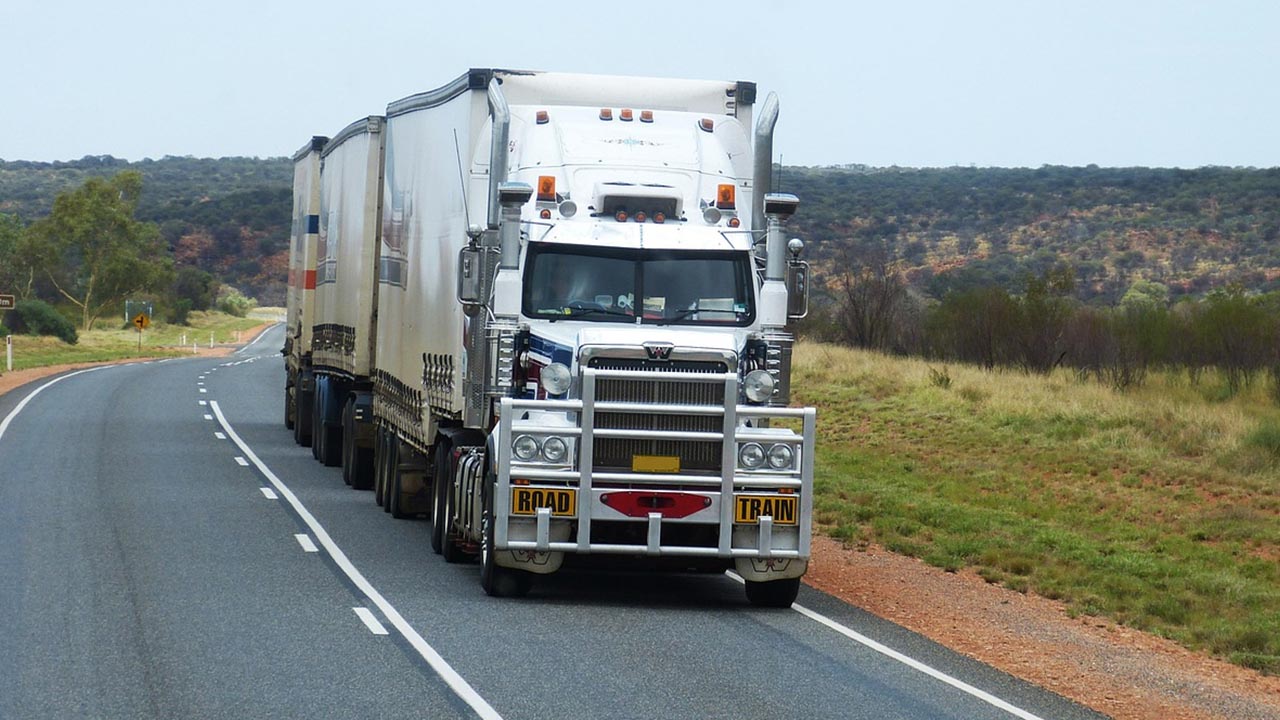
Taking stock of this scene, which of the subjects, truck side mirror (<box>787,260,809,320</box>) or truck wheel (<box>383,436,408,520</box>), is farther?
truck wheel (<box>383,436,408,520</box>)

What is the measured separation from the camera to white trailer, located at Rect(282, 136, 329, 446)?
93.9 feet

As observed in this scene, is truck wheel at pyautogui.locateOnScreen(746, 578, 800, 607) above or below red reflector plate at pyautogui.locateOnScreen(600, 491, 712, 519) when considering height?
below

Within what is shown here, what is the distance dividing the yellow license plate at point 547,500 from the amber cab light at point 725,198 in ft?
9.85

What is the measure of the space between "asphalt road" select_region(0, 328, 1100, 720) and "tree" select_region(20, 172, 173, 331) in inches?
3648

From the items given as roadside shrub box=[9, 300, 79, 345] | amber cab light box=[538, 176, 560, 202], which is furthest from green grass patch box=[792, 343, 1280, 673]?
roadside shrub box=[9, 300, 79, 345]

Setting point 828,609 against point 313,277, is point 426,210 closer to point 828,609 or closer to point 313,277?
point 828,609

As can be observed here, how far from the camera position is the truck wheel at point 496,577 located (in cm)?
1338

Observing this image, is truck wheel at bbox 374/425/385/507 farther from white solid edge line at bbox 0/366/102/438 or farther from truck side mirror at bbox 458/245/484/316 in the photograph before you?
white solid edge line at bbox 0/366/102/438

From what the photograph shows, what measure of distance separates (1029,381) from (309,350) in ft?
57.3

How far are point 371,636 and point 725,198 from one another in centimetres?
508

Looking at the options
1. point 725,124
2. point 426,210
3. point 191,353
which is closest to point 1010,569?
point 725,124

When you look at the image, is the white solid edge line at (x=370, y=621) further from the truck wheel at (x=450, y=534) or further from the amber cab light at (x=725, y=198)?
the amber cab light at (x=725, y=198)

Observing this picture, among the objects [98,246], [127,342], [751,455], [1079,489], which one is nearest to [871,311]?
[1079,489]

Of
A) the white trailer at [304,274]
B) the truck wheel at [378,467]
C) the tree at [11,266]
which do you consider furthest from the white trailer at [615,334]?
the tree at [11,266]
